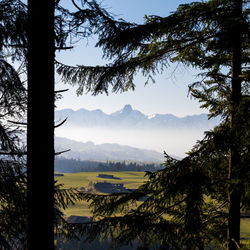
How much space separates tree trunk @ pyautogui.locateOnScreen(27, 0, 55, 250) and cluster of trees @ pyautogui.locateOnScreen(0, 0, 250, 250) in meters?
0.01

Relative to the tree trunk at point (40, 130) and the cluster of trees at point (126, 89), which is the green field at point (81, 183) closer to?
the cluster of trees at point (126, 89)

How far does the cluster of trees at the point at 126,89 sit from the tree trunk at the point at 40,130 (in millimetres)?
13

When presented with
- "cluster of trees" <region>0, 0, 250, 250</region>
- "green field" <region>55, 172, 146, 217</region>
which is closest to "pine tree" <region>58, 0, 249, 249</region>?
"cluster of trees" <region>0, 0, 250, 250</region>

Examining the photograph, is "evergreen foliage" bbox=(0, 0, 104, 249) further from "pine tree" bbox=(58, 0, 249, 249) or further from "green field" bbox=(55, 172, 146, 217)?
"green field" bbox=(55, 172, 146, 217)

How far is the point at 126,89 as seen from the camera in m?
5.79

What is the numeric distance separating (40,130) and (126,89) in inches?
119

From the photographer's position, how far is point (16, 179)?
A: 13.7ft

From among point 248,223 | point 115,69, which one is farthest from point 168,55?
point 248,223

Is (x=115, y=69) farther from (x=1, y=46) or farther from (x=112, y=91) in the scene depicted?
(x=1, y=46)

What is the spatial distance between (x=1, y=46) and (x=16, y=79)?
23.2 inches

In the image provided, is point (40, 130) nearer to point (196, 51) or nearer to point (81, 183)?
point (196, 51)

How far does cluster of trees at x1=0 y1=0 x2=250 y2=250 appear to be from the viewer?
→ 3.17m

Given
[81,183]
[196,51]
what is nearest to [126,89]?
[196,51]

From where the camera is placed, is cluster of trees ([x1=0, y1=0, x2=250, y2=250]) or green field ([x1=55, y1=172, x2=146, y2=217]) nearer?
cluster of trees ([x1=0, y1=0, x2=250, y2=250])
